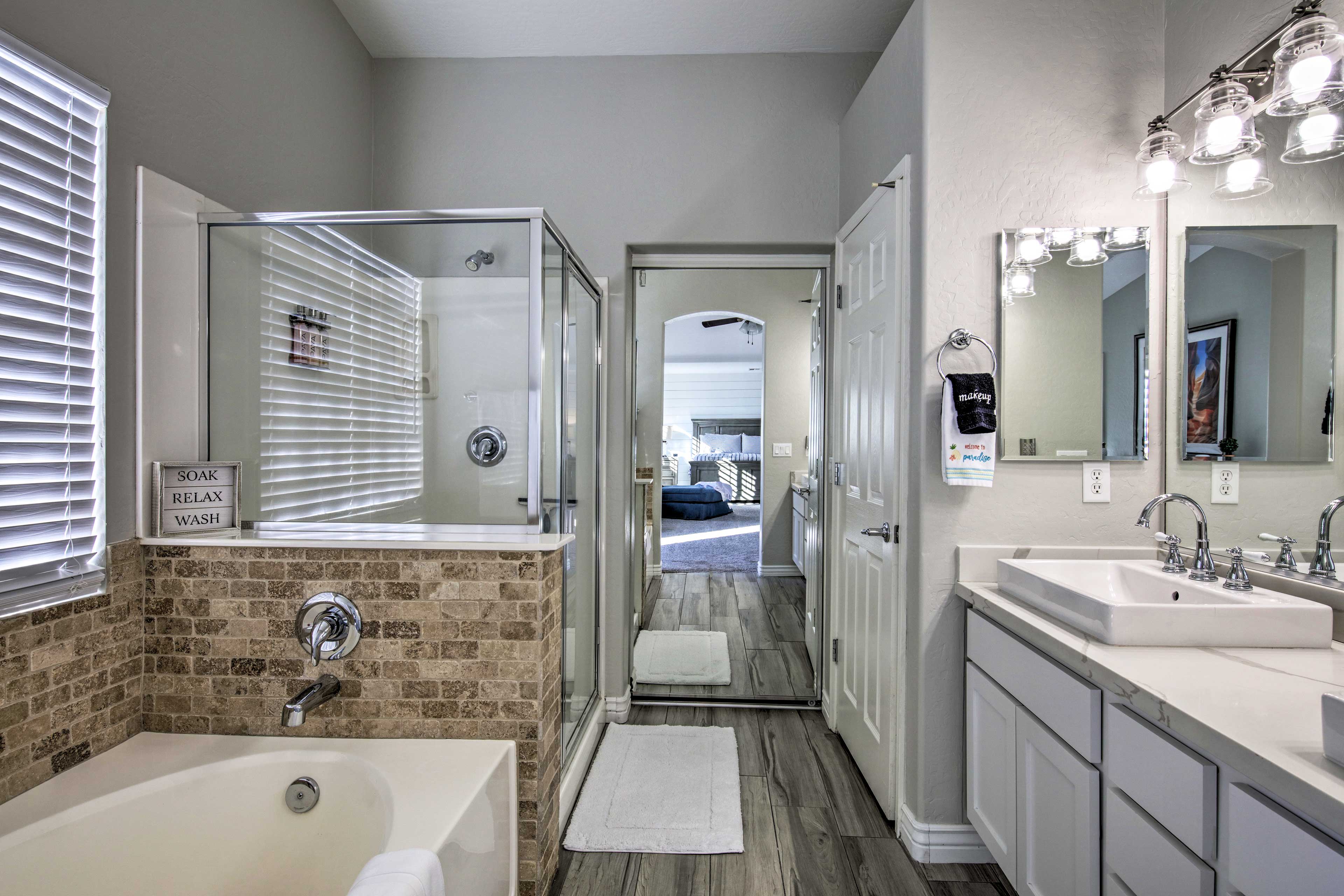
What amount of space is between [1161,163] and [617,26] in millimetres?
2028

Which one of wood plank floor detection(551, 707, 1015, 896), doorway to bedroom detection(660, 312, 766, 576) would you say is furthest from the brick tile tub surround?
doorway to bedroom detection(660, 312, 766, 576)

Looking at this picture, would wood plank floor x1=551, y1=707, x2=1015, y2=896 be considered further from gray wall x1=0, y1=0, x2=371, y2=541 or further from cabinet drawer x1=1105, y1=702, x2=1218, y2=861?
gray wall x1=0, y1=0, x2=371, y2=541

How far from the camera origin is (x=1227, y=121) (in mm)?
1466

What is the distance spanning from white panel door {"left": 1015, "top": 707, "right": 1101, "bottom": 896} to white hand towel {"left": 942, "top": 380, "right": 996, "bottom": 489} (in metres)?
0.61

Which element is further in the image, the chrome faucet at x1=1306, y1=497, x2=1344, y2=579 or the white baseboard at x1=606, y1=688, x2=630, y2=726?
the white baseboard at x1=606, y1=688, x2=630, y2=726

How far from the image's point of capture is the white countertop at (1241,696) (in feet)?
2.62

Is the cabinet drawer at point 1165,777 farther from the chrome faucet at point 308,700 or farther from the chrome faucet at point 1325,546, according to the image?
the chrome faucet at point 308,700

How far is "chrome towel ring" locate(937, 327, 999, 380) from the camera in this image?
70.5 inches

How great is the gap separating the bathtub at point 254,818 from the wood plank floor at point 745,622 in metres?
1.61

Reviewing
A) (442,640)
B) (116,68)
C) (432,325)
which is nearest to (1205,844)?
(442,640)

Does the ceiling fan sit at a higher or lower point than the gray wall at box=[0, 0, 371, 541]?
higher

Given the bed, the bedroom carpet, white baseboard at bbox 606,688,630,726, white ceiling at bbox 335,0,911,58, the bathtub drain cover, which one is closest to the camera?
the bathtub drain cover

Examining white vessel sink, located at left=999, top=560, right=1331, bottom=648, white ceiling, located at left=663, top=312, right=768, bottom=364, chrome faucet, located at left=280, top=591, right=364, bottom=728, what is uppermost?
white ceiling, located at left=663, top=312, right=768, bottom=364

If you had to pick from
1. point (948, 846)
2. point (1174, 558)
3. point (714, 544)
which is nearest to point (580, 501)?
point (948, 846)
